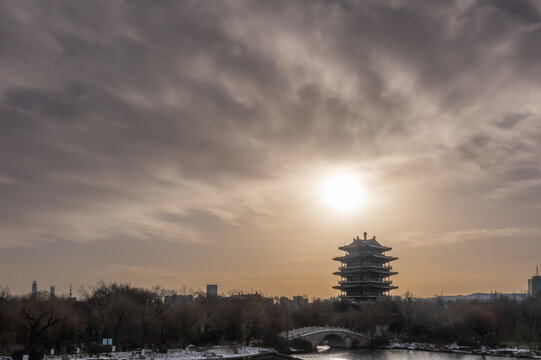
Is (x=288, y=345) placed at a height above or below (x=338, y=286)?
below

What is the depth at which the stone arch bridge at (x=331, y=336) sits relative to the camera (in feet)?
258

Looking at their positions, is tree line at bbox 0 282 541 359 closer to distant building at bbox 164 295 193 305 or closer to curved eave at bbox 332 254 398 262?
distant building at bbox 164 295 193 305

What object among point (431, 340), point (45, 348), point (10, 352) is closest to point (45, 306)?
point (45, 348)

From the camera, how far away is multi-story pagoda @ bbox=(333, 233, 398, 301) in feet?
394

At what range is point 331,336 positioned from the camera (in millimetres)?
92125

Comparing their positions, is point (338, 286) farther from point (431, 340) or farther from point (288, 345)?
point (288, 345)

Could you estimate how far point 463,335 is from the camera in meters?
85.2

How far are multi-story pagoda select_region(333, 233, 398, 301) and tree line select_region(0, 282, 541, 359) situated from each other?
15.5 meters

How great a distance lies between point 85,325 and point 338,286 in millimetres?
72361

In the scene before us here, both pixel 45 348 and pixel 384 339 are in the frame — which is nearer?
pixel 45 348

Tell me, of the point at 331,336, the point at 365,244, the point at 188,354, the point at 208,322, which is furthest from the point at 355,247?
the point at 188,354

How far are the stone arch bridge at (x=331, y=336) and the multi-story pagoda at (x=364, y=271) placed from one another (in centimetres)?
2547

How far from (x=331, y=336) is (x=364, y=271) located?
3141cm

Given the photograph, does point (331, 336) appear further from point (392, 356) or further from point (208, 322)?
point (208, 322)
